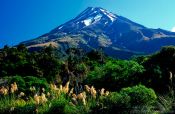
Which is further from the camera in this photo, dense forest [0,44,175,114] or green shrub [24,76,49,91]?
green shrub [24,76,49,91]

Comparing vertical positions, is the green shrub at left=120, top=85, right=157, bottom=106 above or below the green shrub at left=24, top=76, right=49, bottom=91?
below

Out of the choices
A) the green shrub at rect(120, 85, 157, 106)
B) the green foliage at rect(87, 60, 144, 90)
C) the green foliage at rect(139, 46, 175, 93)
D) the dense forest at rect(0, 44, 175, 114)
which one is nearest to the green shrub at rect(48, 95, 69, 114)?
the dense forest at rect(0, 44, 175, 114)

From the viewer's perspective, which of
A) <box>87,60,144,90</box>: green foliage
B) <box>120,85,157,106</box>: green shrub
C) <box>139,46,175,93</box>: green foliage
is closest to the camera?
<box>120,85,157,106</box>: green shrub

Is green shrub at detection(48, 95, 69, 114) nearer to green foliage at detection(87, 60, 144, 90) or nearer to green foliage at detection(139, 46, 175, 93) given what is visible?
green foliage at detection(139, 46, 175, 93)

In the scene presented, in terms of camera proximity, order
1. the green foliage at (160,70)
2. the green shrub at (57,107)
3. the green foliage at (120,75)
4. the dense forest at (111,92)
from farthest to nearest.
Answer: the green foliage at (120,75) → the green foliage at (160,70) → the green shrub at (57,107) → the dense forest at (111,92)

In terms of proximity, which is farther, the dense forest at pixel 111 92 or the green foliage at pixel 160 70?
the green foliage at pixel 160 70

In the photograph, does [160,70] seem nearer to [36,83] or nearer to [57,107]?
[57,107]

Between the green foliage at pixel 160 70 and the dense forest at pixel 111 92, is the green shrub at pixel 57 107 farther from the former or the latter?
the green foliage at pixel 160 70

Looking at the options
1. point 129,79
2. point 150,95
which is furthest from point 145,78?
point 150,95

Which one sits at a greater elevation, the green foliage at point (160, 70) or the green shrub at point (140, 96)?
the green foliage at point (160, 70)

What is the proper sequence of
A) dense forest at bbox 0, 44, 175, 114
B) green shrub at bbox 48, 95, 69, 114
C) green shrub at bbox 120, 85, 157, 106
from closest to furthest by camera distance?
1. dense forest at bbox 0, 44, 175, 114
2. green shrub at bbox 48, 95, 69, 114
3. green shrub at bbox 120, 85, 157, 106

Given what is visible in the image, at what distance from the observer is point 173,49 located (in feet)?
70.6

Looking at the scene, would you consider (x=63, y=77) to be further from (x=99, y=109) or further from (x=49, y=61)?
(x=99, y=109)

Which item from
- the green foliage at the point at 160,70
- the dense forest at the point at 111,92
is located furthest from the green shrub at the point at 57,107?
the green foliage at the point at 160,70
